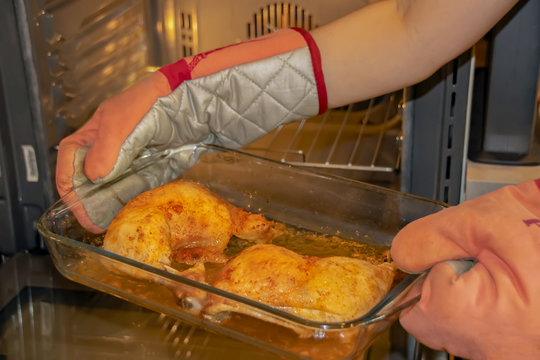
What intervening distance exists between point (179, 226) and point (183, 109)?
0.83 feet

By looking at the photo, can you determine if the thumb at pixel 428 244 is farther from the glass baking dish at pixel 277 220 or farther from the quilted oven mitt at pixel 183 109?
the quilted oven mitt at pixel 183 109

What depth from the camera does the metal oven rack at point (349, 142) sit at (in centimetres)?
145

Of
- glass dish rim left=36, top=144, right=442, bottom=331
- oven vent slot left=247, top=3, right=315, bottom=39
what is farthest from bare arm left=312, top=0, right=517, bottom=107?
glass dish rim left=36, top=144, right=442, bottom=331

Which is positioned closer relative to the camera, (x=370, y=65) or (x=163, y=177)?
(x=370, y=65)

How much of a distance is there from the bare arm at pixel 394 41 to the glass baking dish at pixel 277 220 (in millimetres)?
205

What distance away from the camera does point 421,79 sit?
1146mm

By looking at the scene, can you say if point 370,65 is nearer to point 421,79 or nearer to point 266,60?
point 421,79

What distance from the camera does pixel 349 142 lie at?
1559 millimetres

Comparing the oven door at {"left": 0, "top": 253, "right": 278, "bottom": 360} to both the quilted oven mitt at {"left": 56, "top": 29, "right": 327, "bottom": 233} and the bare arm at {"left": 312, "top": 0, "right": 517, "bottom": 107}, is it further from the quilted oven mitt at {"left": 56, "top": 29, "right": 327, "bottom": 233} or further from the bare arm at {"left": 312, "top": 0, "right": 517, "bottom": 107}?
the bare arm at {"left": 312, "top": 0, "right": 517, "bottom": 107}

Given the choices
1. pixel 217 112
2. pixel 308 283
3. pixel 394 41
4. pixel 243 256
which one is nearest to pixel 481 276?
pixel 308 283

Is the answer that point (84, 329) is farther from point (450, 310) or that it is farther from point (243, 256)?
point (450, 310)

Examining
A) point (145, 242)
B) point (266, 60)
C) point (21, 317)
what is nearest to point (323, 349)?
point (145, 242)

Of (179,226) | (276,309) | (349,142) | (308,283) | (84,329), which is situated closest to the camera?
(276,309)

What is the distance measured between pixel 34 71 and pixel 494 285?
107cm
